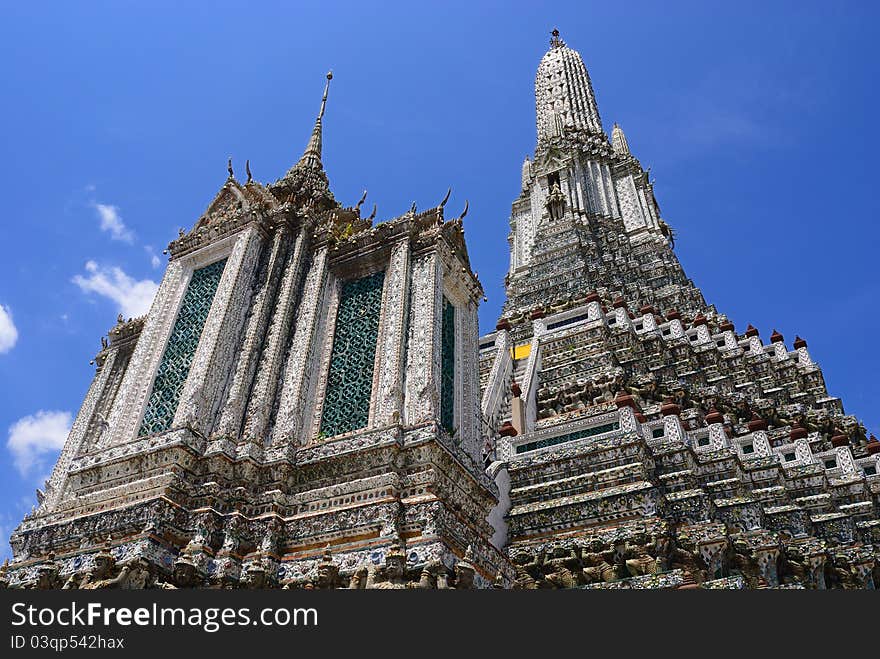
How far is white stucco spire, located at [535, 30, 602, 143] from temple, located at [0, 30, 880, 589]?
29862 mm

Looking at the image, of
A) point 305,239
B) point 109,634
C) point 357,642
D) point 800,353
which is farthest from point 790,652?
point 800,353

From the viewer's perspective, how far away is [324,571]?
7336mm

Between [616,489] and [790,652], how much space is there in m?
9.10

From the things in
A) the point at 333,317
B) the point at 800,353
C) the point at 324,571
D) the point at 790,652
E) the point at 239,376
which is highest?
the point at 800,353

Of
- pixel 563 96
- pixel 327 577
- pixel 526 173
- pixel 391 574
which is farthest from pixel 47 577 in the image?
pixel 563 96

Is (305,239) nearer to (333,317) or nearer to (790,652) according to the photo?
(333,317)

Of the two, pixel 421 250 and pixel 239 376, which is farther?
pixel 421 250

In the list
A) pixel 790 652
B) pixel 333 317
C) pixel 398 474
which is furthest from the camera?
pixel 333 317

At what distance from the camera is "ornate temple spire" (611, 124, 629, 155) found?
4691 cm

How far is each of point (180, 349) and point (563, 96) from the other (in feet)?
145

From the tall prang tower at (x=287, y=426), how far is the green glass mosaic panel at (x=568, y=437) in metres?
6.82

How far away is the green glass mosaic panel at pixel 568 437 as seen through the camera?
55.5 feet

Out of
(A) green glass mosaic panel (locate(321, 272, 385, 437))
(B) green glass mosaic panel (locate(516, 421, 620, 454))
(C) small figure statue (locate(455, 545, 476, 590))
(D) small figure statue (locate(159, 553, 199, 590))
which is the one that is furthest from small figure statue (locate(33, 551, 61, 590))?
(B) green glass mosaic panel (locate(516, 421, 620, 454))

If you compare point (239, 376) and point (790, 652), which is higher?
point (239, 376)
